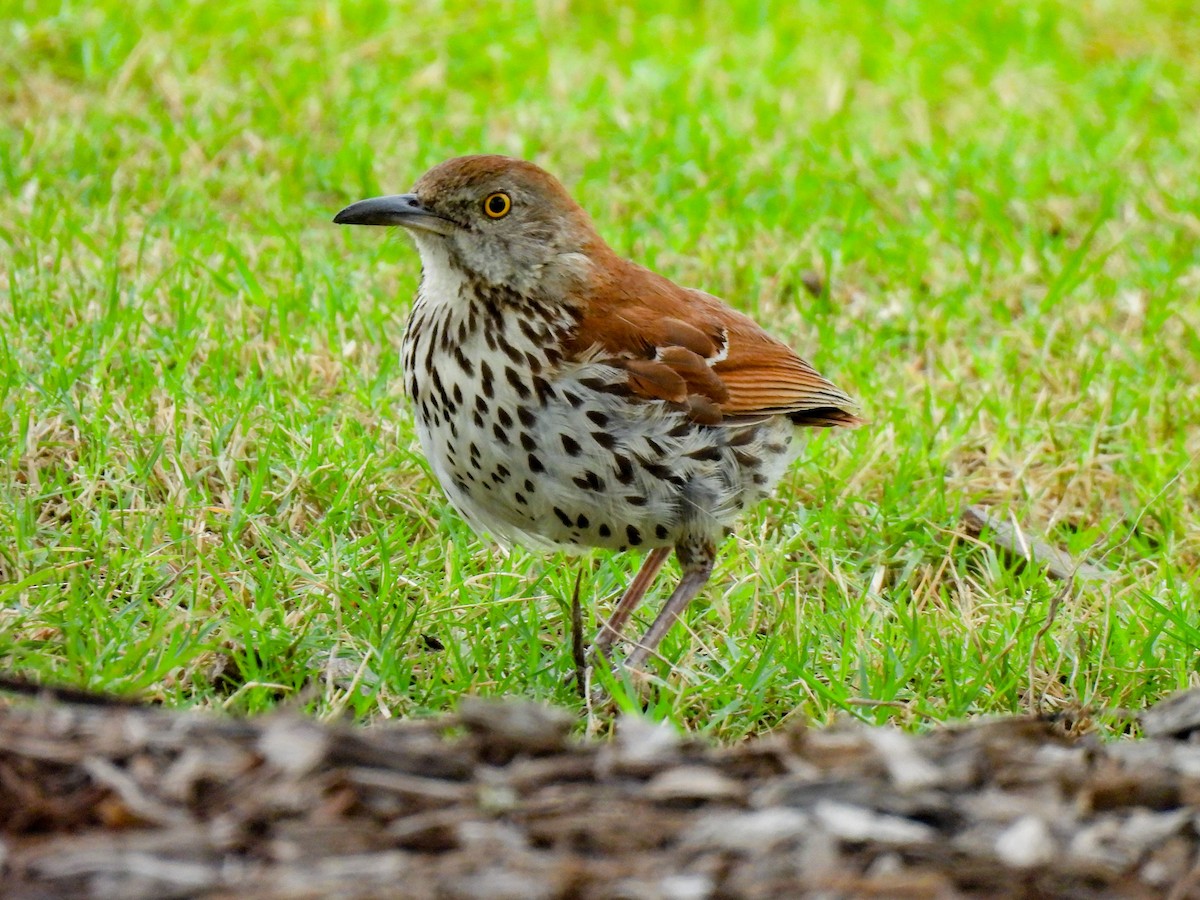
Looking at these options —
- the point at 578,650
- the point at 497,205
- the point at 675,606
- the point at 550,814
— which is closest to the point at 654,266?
the point at 497,205

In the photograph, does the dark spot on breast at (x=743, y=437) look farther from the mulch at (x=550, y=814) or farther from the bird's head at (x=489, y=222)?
the mulch at (x=550, y=814)

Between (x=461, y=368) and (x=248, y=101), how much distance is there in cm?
381

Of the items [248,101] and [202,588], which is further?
[248,101]

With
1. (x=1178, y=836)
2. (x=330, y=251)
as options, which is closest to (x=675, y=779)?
(x=1178, y=836)

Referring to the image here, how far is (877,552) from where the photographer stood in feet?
15.3

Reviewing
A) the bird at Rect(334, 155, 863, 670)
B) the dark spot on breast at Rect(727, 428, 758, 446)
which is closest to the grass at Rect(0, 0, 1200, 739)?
the bird at Rect(334, 155, 863, 670)

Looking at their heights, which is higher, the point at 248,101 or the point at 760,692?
the point at 248,101

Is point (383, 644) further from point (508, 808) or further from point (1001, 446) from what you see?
point (1001, 446)

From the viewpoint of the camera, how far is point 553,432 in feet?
12.4

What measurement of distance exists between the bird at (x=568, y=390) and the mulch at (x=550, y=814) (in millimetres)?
1313

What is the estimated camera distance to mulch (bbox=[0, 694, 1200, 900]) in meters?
2.17

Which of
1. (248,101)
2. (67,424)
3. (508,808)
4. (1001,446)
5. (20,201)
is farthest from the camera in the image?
(248,101)

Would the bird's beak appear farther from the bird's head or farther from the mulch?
the mulch

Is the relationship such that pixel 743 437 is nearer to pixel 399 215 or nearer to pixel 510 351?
pixel 510 351
